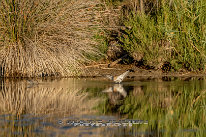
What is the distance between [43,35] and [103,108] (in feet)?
17.7

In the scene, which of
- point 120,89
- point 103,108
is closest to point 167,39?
point 120,89

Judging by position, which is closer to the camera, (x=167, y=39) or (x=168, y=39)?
(x=167, y=39)

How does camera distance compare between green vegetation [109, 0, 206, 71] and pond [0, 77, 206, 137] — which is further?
green vegetation [109, 0, 206, 71]

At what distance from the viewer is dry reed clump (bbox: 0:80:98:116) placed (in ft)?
23.5

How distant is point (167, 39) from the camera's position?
514 inches

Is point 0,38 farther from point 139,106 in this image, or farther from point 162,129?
point 162,129

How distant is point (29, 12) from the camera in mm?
11812

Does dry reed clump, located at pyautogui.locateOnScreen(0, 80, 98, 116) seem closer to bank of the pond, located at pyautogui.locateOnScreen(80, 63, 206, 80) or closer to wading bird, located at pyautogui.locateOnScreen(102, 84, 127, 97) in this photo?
wading bird, located at pyautogui.locateOnScreen(102, 84, 127, 97)

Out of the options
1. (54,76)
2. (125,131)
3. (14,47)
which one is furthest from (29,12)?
(125,131)

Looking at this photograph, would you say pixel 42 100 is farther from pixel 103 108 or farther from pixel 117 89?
pixel 117 89

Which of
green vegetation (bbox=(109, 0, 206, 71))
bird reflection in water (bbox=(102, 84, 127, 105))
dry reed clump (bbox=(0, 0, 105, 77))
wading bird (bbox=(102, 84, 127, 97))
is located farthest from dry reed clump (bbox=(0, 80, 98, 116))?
green vegetation (bbox=(109, 0, 206, 71))

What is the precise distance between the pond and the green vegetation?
2.00m

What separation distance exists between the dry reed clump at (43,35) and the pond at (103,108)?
929 mm

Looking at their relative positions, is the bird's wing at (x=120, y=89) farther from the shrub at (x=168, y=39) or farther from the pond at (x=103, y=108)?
the shrub at (x=168, y=39)
